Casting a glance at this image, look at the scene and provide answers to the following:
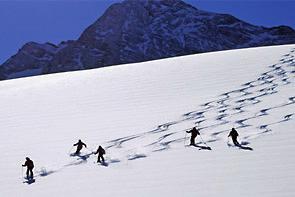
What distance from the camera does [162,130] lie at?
45.8 feet

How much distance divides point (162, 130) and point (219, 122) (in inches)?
63.4

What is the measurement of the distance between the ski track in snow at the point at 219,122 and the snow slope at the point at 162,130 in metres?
0.03

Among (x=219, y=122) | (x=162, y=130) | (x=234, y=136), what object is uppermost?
(x=162, y=130)

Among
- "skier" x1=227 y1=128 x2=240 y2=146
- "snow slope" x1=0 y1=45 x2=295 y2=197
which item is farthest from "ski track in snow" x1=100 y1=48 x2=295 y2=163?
"skier" x1=227 y1=128 x2=240 y2=146

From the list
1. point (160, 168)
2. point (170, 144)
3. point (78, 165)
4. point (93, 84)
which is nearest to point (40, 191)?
point (78, 165)

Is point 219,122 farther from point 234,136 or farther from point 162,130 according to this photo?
point 234,136

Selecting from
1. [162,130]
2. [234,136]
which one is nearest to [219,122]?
[162,130]

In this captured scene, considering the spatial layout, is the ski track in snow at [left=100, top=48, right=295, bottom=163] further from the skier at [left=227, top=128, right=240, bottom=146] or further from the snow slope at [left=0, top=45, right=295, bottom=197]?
the skier at [left=227, top=128, right=240, bottom=146]

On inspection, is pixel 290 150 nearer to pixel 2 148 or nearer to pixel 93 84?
pixel 2 148

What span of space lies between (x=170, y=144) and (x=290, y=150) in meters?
3.16

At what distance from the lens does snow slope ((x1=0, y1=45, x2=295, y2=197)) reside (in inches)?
392

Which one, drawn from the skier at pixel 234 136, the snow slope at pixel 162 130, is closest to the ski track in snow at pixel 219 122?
the snow slope at pixel 162 130

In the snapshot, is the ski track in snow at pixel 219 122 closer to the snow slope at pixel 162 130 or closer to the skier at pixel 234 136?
the snow slope at pixel 162 130

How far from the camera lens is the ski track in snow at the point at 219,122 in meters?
12.3
